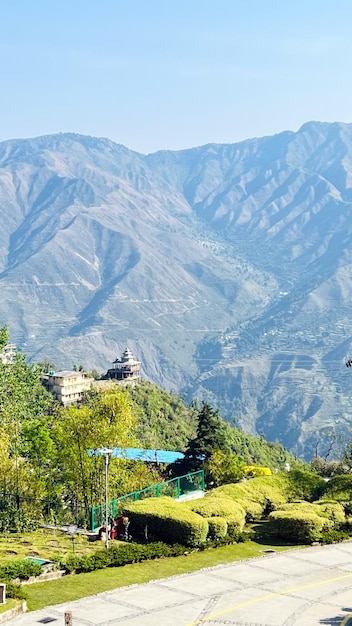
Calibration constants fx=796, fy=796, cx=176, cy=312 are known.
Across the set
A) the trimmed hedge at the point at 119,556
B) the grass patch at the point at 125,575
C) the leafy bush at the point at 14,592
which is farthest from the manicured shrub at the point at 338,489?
the leafy bush at the point at 14,592

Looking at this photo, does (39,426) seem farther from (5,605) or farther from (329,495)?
(5,605)

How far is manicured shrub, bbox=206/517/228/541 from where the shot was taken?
124 feet

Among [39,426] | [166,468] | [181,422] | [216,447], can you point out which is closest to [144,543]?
[39,426]

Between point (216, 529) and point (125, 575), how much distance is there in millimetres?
7120

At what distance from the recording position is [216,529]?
3781 centimetres

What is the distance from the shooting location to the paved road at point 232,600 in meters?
27.0

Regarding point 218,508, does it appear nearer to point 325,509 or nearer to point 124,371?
point 325,509

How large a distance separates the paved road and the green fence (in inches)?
322

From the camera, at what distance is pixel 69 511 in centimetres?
4803

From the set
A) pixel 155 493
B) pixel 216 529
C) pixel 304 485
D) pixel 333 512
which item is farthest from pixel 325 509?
pixel 155 493

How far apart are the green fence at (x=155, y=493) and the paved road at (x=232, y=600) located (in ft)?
26.8

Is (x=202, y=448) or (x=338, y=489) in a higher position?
(x=202, y=448)

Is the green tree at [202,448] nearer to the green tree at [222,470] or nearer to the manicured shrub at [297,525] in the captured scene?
the green tree at [222,470]

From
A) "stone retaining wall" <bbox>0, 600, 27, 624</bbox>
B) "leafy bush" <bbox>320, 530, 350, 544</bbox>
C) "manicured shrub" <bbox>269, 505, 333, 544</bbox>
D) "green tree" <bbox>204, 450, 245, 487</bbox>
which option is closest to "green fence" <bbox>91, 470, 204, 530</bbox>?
"green tree" <bbox>204, 450, 245, 487</bbox>
